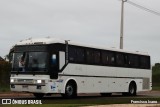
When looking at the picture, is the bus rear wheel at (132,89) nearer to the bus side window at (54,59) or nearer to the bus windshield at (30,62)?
the bus side window at (54,59)

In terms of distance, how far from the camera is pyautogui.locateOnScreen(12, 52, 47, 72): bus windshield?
25.6 metres

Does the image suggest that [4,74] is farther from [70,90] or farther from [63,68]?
[63,68]

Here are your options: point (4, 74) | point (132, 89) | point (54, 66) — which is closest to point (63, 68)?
point (54, 66)

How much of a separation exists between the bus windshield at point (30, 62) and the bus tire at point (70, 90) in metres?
2.16

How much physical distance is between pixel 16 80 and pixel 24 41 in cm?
236

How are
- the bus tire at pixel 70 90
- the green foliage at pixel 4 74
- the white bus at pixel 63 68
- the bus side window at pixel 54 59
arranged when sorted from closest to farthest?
the white bus at pixel 63 68
the bus side window at pixel 54 59
the bus tire at pixel 70 90
the green foliage at pixel 4 74

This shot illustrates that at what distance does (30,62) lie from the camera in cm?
2581

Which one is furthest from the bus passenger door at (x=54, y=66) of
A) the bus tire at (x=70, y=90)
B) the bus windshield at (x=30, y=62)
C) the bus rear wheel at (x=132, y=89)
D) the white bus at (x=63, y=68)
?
the bus rear wheel at (x=132, y=89)

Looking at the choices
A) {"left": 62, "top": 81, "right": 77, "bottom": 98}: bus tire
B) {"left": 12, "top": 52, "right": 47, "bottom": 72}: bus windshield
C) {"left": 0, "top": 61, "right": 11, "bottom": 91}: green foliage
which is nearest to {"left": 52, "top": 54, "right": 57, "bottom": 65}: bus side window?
{"left": 12, "top": 52, "right": 47, "bottom": 72}: bus windshield

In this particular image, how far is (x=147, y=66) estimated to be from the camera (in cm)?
3600

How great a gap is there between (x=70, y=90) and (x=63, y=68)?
150 cm

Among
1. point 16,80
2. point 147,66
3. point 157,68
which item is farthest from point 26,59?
point 157,68

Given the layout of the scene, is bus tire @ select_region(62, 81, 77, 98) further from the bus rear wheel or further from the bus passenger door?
the bus rear wheel

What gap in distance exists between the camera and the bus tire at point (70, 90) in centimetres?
2681
